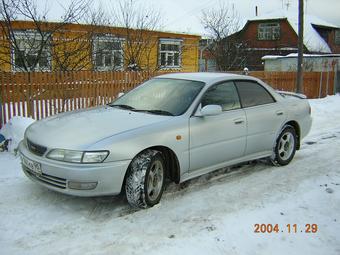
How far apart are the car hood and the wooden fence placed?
3.95 metres

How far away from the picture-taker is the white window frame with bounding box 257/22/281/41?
3903 cm

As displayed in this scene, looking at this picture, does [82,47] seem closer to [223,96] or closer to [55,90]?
[55,90]

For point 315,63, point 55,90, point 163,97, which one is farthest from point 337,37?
point 163,97

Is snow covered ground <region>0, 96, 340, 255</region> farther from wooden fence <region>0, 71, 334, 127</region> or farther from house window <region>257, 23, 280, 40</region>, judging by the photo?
house window <region>257, 23, 280, 40</region>

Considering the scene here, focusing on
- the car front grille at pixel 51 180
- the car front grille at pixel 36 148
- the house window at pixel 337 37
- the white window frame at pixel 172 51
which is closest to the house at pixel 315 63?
the white window frame at pixel 172 51

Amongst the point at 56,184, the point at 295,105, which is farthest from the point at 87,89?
the point at 56,184

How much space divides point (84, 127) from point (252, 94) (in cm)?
263

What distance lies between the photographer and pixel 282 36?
38.6m

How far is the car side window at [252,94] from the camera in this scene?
559 cm

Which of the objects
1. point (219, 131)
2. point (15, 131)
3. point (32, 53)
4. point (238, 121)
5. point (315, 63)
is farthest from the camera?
point (315, 63)

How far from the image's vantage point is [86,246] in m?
3.51

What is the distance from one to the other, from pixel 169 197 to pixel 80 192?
46.6 inches

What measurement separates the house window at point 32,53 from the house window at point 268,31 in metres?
32.2

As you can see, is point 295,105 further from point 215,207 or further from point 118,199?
point 118,199
